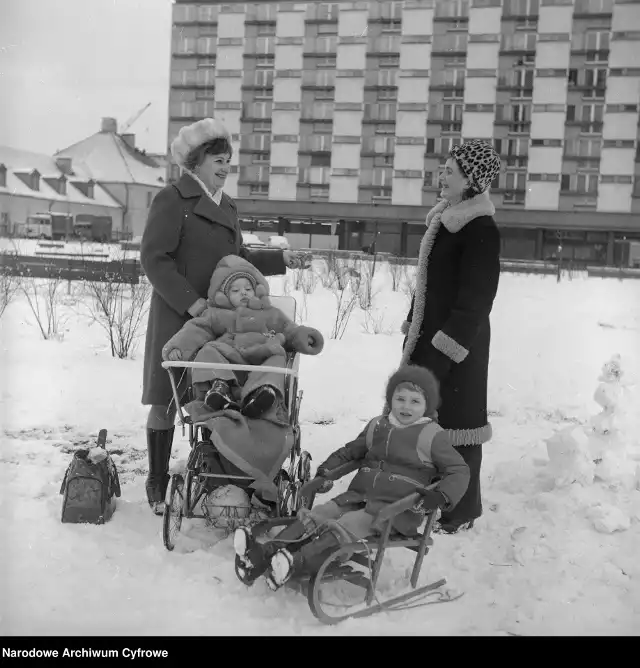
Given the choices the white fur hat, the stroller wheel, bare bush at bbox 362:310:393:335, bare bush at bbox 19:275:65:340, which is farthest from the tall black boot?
bare bush at bbox 362:310:393:335

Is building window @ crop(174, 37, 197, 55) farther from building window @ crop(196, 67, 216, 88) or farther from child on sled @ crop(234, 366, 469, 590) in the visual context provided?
child on sled @ crop(234, 366, 469, 590)

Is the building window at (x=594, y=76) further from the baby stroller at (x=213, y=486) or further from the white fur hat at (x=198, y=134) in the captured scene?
the baby stroller at (x=213, y=486)

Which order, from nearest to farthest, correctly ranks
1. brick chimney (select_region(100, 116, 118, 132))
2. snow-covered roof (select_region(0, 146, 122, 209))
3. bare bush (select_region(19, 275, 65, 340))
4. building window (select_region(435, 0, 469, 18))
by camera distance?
bare bush (select_region(19, 275, 65, 340)) → building window (select_region(435, 0, 469, 18)) → snow-covered roof (select_region(0, 146, 122, 209)) → brick chimney (select_region(100, 116, 118, 132))

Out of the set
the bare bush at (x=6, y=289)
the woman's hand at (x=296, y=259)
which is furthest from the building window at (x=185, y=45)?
the woman's hand at (x=296, y=259)

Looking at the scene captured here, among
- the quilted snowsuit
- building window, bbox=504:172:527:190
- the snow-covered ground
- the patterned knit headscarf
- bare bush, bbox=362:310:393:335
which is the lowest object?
the snow-covered ground

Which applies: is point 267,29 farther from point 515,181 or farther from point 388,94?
point 515,181

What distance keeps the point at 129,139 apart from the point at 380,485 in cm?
5608

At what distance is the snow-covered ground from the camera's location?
3061mm

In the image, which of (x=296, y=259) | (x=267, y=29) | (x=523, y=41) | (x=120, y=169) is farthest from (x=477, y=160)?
(x=120, y=169)

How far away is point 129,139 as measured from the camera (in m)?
55.5

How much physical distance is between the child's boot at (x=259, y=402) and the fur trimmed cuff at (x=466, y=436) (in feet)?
3.30

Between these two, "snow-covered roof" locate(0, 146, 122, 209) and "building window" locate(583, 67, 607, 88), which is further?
"snow-covered roof" locate(0, 146, 122, 209)

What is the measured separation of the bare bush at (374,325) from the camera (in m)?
10.4

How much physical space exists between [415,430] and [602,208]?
32889mm
